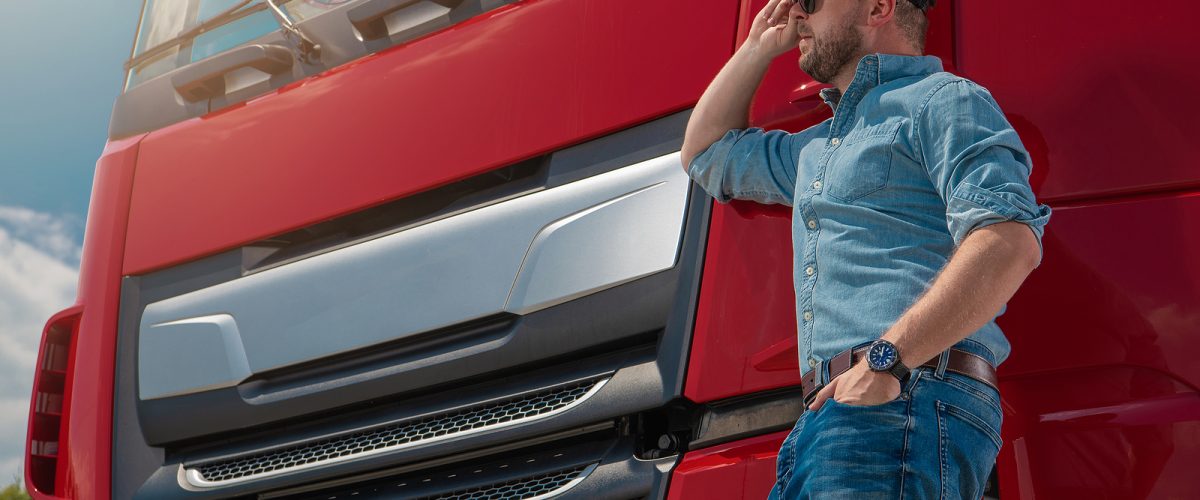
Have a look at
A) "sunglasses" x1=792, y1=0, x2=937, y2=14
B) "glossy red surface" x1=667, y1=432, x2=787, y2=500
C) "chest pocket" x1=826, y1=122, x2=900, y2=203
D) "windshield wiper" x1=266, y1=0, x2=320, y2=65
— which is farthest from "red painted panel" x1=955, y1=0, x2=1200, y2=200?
"windshield wiper" x1=266, y1=0, x2=320, y2=65

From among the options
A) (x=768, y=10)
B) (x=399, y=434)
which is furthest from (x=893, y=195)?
(x=399, y=434)

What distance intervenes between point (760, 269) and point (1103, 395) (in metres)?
0.53

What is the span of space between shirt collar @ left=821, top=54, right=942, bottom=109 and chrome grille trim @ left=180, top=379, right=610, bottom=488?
2.27ft

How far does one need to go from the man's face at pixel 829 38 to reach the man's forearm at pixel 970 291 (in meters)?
0.44

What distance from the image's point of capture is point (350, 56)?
2465 mm

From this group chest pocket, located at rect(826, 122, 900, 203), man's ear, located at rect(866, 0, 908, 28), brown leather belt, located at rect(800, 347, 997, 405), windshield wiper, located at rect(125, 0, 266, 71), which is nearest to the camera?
brown leather belt, located at rect(800, 347, 997, 405)

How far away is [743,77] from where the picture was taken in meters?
1.84

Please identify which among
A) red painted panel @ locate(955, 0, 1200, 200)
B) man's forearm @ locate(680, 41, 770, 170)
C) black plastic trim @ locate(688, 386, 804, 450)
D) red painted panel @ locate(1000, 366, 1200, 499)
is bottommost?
red painted panel @ locate(1000, 366, 1200, 499)

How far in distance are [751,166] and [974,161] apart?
450mm

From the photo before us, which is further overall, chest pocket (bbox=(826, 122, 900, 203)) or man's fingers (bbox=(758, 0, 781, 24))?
man's fingers (bbox=(758, 0, 781, 24))

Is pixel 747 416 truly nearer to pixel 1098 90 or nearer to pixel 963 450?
pixel 963 450

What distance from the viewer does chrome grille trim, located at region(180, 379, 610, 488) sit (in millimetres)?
2066

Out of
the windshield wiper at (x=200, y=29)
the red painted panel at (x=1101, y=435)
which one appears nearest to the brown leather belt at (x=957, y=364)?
the red painted panel at (x=1101, y=435)

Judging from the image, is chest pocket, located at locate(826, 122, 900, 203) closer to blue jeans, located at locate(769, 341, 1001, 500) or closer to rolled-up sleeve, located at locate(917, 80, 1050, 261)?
rolled-up sleeve, located at locate(917, 80, 1050, 261)
